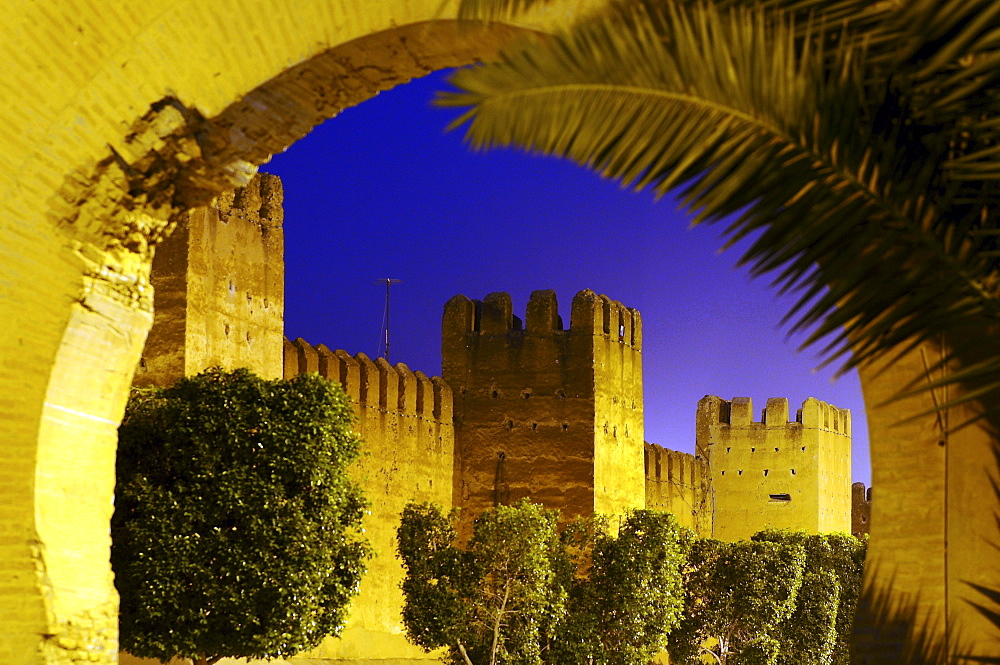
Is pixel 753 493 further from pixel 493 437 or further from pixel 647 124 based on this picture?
pixel 647 124

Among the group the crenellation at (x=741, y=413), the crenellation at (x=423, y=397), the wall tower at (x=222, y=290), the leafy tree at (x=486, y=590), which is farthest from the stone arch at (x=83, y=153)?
the crenellation at (x=741, y=413)

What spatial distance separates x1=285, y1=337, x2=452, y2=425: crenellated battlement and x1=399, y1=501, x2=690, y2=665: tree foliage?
271cm

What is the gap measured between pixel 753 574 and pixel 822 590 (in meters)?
2.33

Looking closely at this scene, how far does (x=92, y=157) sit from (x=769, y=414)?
92.5 feet

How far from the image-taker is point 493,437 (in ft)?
67.8

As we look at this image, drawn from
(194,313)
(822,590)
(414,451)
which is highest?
(194,313)

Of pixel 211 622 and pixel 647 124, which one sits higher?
pixel 647 124

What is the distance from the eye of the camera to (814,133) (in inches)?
104

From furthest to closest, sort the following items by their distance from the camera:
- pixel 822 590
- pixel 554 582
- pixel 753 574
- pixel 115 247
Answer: pixel 822 590 < pixel 753 574 < pixel 554 582 < pixel 115 247

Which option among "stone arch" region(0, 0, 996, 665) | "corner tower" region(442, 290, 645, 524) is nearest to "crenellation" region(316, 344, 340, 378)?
"corner tower" region(442, 290, 645, 524)

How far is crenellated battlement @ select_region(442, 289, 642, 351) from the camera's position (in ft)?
69.0

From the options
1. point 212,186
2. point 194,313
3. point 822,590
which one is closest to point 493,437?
point 822,590

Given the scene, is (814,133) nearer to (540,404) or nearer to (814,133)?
(814,133)

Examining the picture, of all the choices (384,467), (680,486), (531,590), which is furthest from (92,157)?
(680,486)
